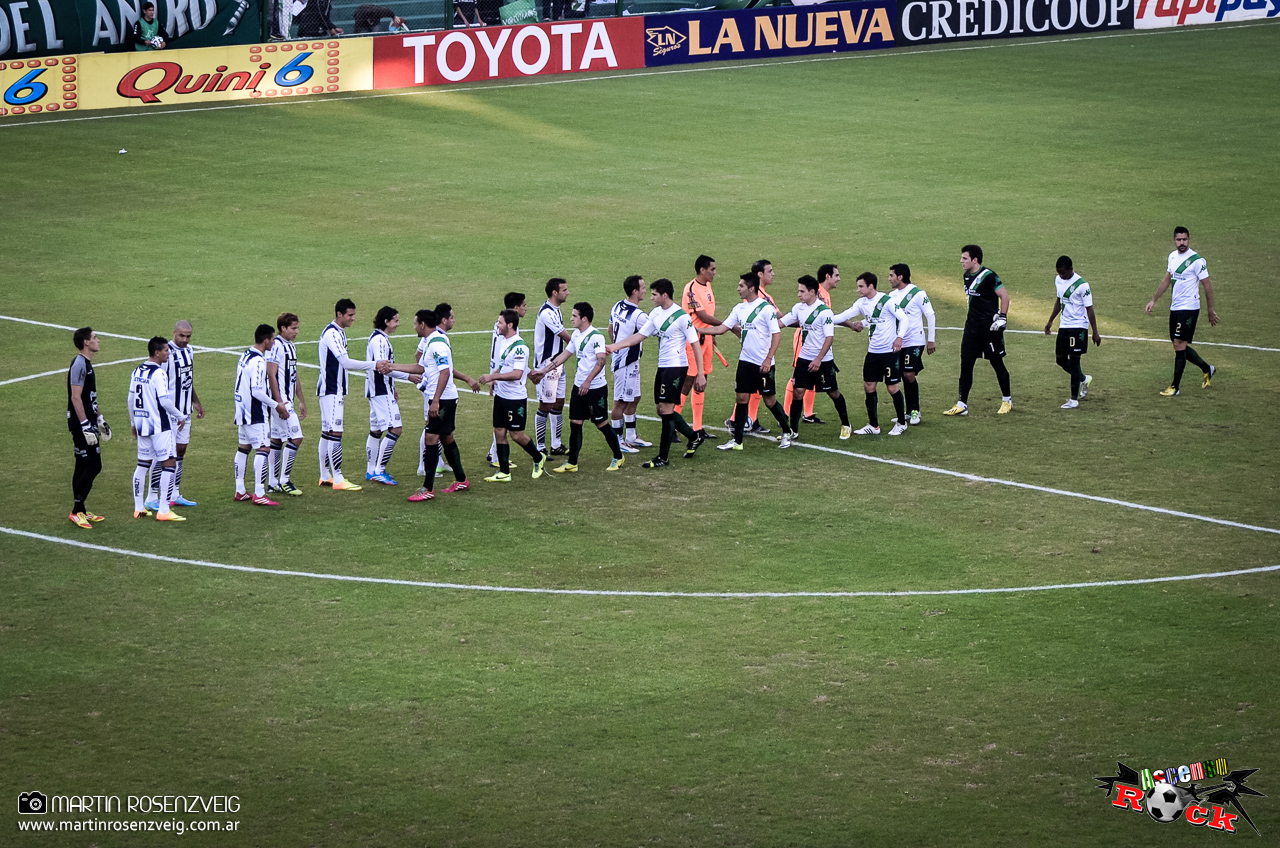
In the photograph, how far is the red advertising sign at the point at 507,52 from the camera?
1640 inches

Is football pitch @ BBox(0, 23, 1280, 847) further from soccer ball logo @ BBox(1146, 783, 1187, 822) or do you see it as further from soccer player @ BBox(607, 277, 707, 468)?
soccer player @ BBox(607, 277, 707, 468)

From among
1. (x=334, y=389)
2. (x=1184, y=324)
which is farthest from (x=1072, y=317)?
(x=334, y=389)

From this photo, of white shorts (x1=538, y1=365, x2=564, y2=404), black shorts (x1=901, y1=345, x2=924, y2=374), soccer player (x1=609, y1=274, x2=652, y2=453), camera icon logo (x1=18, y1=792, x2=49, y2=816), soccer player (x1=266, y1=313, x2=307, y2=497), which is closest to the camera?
camera icon logo (x1=18, y1=792, x2=49, y2=816)

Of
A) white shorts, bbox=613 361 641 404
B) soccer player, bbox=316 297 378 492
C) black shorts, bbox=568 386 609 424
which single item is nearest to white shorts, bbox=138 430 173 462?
soccer player, bbox=316 297 378 492

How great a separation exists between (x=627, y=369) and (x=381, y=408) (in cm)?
306

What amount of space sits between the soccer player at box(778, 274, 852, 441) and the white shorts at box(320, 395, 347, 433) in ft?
17.6

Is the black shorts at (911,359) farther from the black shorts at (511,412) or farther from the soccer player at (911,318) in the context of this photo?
the black shorts at (511,412)

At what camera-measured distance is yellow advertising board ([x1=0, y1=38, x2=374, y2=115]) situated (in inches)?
1481

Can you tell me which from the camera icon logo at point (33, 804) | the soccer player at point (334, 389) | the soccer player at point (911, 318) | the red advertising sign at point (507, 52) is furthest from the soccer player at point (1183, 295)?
the red advertising sign at point (507, 52)

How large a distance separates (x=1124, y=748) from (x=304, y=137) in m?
29.5

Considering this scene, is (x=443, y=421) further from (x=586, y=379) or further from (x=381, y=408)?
(x=586, y=379)

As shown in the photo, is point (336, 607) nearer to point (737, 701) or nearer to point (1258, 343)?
point (737, 701)

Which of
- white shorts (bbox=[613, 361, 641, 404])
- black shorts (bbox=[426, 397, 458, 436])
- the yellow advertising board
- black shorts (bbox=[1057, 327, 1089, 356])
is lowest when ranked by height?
black shorts (bbox=[426, 397, 458, 436])

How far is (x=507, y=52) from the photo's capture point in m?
42.9
